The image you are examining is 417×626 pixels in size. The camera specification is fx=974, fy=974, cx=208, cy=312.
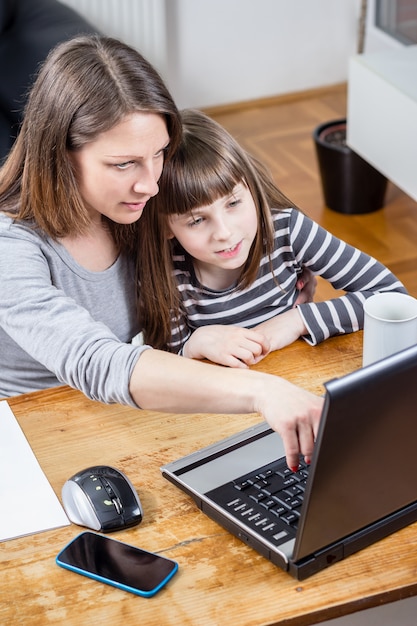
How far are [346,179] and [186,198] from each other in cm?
186

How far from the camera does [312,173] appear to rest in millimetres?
3627

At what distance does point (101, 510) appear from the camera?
1.10 meters

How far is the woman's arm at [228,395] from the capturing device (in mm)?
1047

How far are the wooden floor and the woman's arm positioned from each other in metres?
1.57

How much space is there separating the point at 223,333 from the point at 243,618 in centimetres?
54

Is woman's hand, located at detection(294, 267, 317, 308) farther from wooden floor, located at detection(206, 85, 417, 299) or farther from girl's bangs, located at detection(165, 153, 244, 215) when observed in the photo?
wooden floor, located at detection(206, 85, 417, 299)

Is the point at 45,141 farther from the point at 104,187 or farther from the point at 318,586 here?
the point at 318,586

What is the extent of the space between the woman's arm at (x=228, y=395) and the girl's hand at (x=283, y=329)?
32 cm

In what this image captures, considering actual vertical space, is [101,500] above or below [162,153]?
below

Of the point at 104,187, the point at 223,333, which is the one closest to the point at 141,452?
the point at 223,333

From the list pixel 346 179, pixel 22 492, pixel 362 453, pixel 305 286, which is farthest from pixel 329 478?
pixel 346 179

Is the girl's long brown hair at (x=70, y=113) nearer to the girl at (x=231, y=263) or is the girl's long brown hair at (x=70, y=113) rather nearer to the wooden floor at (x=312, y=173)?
the girl at (x=231, y=263)

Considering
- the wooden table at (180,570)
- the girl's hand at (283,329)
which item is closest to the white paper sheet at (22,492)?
the wooden table at (180,570)

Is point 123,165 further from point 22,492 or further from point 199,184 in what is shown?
point 22,492
